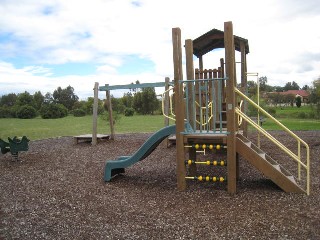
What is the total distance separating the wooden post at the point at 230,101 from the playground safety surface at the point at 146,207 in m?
0.39

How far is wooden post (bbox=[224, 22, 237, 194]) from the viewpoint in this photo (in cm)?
579

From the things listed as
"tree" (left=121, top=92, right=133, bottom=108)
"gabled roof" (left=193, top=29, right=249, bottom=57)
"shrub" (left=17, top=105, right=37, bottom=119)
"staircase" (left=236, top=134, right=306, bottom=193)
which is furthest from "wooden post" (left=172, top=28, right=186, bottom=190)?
"tree" (left=121, top=92, right=133, bottom=108)

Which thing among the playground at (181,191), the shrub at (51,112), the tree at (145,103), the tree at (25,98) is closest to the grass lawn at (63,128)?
the playground at (181,191)

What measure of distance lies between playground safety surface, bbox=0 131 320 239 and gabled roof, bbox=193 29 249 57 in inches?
142

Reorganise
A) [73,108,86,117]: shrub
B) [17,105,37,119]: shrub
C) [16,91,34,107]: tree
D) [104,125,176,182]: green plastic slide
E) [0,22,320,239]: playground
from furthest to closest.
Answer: [16,91,34,107]: tree < [73,108,86,117]: shrub < [17,105,37,119]: shrub < [104,125,176,182]: green plastic slide < [0,22,320,239]: playground

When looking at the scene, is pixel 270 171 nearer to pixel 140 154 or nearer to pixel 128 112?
pixel 140 154

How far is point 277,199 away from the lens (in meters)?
5.48

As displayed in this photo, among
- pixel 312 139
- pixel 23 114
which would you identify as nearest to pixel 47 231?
pixel 312 139

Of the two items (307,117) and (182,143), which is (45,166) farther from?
(307,117)

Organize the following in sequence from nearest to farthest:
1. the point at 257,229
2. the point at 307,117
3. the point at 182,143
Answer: the point at 257,229 < the point at 182,143 < the point at 307,117

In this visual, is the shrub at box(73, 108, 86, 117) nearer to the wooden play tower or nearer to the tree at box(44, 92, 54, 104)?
the tree at box(44, 92, 54, 104)

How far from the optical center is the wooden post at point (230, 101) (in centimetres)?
579

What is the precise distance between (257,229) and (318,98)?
1731 cm

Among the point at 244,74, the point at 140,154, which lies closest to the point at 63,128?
the point at 244,74
